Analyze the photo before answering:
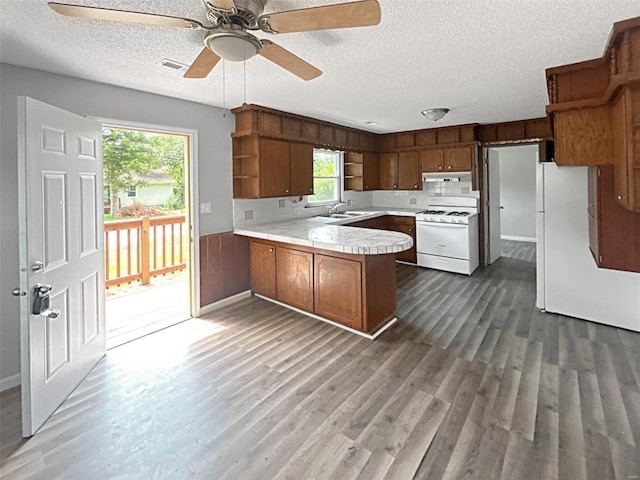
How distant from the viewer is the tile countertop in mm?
2922

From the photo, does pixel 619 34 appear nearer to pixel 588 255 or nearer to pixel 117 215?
pixel 588 255

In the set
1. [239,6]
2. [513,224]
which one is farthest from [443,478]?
[513,224]

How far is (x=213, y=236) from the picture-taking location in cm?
389

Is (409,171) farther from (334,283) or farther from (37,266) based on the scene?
(37,266)

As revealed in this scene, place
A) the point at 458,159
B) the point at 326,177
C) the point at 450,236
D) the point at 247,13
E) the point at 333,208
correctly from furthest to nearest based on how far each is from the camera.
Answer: the point at 326,177 < the point at 333,208 < the point at 458,159 < the point at 450,236 < the point at 247,13

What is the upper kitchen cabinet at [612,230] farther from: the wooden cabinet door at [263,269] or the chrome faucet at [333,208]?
the chrome faucet at [333,208]

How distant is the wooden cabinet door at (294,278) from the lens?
11.9 ft

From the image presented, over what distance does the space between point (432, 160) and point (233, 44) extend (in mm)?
4729

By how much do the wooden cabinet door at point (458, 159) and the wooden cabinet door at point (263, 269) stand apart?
3.38 meters

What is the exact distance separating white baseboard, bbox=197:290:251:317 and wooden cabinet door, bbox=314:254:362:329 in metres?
1.14

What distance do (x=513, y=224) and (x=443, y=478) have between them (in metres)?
8.03

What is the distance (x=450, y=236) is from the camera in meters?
5.22

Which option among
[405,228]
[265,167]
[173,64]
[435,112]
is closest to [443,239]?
[405,228]

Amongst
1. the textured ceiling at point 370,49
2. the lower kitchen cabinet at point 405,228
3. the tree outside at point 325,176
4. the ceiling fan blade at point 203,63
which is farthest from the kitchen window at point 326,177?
the ceiling fan blade at point 203,63
